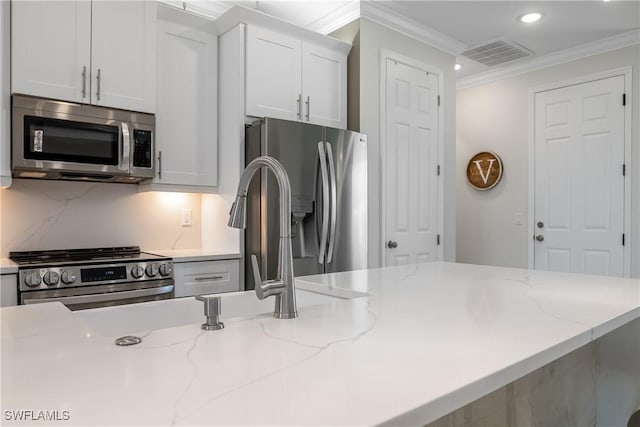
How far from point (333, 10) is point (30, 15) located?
1.98m

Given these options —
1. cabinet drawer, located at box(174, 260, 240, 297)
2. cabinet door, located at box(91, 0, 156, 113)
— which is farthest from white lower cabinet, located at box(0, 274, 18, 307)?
cabinet door, located at box(91, 0, 156, 113)

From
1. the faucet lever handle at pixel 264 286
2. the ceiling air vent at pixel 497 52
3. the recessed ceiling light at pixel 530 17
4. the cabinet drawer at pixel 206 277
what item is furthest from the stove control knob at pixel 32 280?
the ceiling air vent at pixel 497 52

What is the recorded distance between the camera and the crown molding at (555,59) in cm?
385

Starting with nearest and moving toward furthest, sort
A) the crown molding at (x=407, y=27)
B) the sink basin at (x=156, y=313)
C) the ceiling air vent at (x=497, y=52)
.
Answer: the sink basin at (x=156, y=313), the crown molding at (x=407, y=27), the ceiling air vent at (x=497, y=52)

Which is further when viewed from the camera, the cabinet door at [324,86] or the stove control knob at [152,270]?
the cabinet door at [324,86]

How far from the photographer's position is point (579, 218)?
4.16 meters

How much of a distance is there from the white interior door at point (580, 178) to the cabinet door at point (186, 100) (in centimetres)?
316

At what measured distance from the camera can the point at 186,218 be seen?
3320 mm

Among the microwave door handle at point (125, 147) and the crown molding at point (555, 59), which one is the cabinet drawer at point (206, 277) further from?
the crown molding at point (555, 59)

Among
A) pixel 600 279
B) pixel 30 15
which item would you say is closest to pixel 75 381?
pixel 600 279

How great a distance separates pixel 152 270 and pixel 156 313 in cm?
131

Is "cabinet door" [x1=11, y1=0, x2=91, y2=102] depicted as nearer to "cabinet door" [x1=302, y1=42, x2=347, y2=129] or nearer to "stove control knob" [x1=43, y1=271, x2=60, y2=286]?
"stove control knob" [x1=43, y1=271, x2=60, y2=286]

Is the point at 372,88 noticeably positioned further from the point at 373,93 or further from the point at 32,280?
the point at 32,280

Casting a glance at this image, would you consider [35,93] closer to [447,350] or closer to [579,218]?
[447,350]
